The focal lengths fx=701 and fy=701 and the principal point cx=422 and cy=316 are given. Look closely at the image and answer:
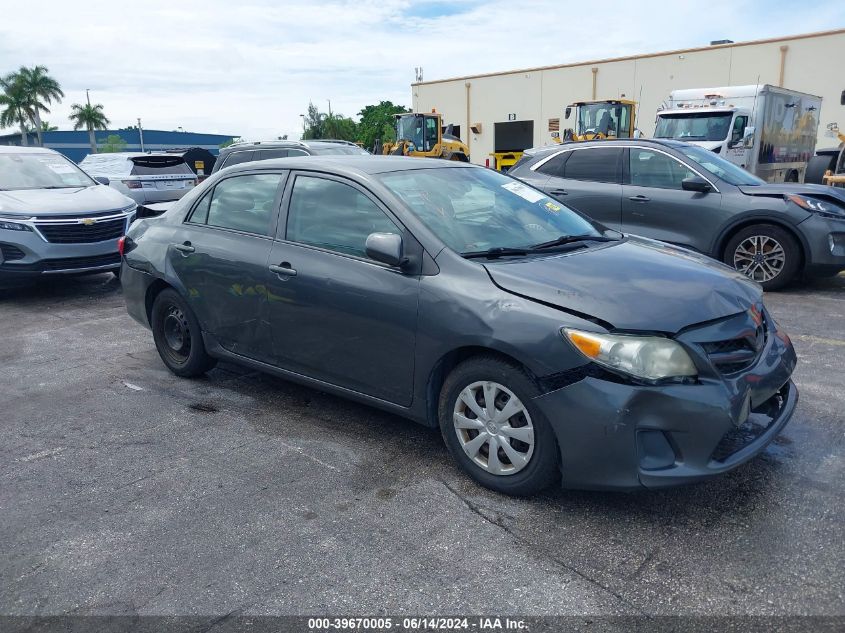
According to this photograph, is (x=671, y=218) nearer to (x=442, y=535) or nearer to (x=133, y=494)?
(x=442, y=535)

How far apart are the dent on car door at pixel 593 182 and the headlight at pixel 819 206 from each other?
179cm

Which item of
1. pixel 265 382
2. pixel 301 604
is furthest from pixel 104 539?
pixel 265 382

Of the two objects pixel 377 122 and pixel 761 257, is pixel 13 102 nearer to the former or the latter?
pixel 377 122

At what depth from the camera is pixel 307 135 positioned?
79.9 metres

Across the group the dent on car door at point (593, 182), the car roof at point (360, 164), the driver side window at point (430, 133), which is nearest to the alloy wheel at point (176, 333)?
the car roof at point (360, 164)

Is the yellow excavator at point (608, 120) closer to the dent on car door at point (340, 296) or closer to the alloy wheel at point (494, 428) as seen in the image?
the dent on car door at point (340, 296)

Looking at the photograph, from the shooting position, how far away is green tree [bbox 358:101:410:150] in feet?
226

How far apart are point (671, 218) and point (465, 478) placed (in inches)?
207

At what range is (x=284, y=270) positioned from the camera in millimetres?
4094

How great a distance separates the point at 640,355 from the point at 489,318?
Answer: 2.24 feet

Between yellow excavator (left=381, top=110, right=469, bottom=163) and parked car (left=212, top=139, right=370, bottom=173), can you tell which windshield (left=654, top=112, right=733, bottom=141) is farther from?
yellow excavator (left=381, top=110, right=469, bottom=163)

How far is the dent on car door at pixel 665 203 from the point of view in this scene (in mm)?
7605

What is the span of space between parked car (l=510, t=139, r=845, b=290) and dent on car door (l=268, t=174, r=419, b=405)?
355cm

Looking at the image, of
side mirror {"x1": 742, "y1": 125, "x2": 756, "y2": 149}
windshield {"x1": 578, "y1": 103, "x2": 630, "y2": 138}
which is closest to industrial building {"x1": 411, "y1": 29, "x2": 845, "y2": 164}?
windshield {"x1": 578, "y1": 103, "x2": 630, "y2": 138}
